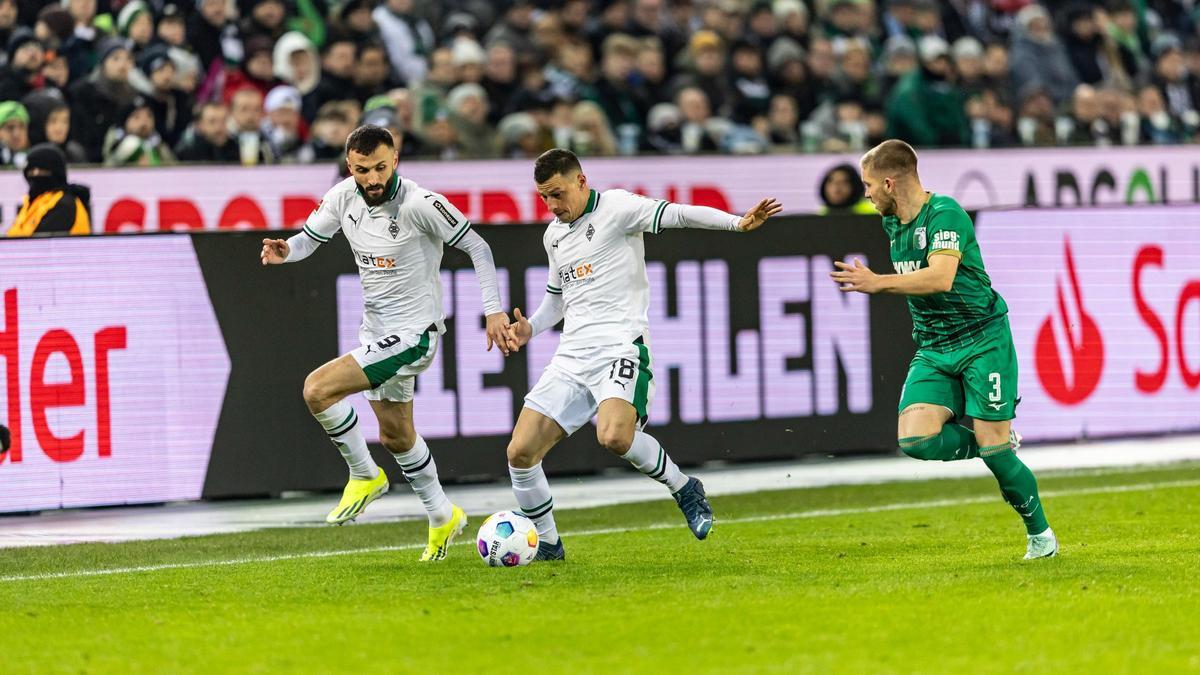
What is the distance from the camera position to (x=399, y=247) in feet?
30.9

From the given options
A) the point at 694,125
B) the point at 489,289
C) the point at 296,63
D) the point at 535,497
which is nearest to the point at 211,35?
the point at 296,63

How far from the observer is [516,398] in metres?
12.5

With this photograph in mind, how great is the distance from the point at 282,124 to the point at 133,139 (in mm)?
1258

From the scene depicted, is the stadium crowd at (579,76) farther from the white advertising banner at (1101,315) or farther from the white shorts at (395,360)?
the white shorts at (395,360)

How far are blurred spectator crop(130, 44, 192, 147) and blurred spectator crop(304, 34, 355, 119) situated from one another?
1.12 meters

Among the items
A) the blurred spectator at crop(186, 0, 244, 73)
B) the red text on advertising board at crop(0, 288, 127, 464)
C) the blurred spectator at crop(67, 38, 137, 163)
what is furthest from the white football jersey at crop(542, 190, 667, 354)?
the blurred spectator at crop(186, 0, 244, 73)

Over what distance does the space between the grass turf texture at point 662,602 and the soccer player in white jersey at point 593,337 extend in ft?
1.26

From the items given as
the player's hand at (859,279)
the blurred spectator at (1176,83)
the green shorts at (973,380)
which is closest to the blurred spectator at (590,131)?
the blurred spectator at (1176,83)

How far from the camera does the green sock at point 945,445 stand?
8.40 metres

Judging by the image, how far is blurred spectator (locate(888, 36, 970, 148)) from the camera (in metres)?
17.9

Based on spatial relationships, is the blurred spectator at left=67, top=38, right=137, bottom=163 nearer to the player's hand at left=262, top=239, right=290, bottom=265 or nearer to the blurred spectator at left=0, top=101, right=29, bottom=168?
the blurred spectator at left=0, top=101, right=29, bottom=168

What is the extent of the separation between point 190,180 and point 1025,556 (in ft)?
27.1

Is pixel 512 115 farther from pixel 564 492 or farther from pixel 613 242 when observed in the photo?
pixel 613 242

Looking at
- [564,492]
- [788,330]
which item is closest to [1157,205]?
[788,330]
